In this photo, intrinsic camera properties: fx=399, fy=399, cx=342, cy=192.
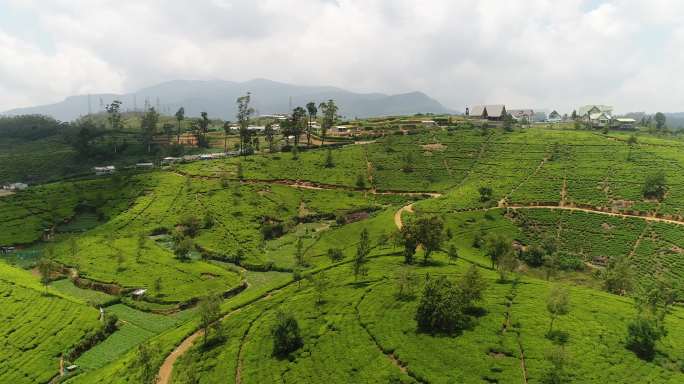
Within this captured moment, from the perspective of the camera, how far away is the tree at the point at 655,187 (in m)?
99.5

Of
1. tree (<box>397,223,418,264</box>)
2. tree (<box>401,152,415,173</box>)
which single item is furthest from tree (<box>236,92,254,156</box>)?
tree (<box>397,223,418,264</box>)

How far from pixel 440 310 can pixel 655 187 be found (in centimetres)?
8487

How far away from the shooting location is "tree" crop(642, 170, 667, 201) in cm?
9950

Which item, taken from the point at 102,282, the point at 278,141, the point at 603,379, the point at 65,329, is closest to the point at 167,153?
the point at 278,141

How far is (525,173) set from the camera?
409 feet

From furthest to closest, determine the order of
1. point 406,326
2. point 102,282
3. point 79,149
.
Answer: point 79,149, point 102,282, point 406,326

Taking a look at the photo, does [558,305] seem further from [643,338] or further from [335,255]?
[335,255]

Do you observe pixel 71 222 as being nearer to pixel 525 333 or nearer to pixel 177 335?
Result: pixel 177 335

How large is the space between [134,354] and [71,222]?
75.3 meters

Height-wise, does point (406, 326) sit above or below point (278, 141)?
below

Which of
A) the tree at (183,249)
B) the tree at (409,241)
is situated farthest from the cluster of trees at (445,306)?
the tree at (183,249)

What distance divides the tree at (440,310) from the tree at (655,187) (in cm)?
7915

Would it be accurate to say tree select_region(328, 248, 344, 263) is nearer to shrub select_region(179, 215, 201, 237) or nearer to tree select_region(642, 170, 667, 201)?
shrub select_region(179, 215, 201, 237)

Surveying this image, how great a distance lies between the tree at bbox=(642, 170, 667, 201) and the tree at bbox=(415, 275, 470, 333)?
7915 centimetres
